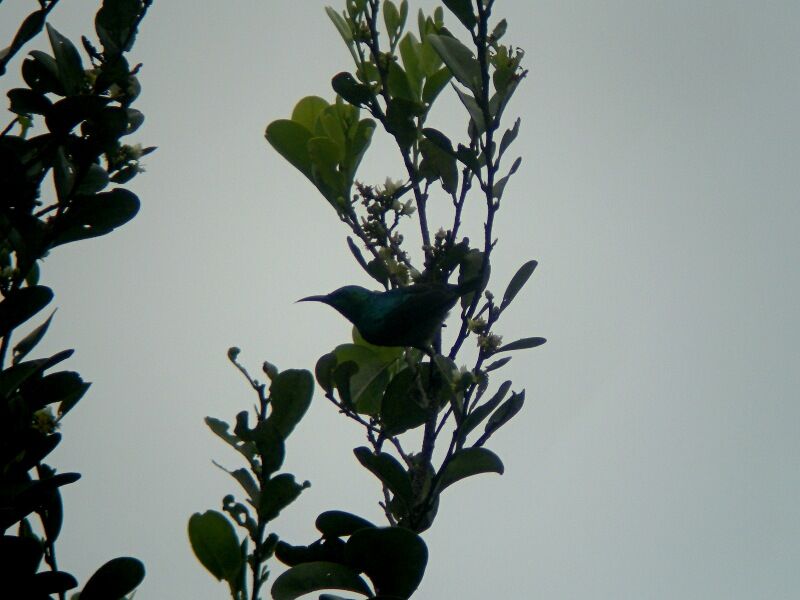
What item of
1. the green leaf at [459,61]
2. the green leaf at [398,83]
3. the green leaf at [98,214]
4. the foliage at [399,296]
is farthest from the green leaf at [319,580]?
the green leaf at [398,83]

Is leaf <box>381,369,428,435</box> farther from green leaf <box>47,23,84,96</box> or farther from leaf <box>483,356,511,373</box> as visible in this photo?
green leaf <box>47,23,84,96</box>

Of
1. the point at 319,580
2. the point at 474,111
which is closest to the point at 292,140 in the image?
the point at 474,111

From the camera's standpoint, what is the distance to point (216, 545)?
1.68m

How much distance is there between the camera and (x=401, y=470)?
172cm

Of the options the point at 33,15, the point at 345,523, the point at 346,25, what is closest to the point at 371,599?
the point at 345,523

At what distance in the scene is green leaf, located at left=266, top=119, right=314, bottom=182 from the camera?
7.16 ft

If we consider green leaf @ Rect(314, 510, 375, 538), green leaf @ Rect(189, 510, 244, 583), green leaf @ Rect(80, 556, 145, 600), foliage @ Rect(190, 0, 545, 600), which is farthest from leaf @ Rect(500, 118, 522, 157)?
green leaf @ Rect(80, 556, 145, 600)

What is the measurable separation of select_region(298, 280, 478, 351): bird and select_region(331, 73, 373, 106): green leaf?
19.9 inches

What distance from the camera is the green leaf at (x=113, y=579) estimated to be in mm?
1567

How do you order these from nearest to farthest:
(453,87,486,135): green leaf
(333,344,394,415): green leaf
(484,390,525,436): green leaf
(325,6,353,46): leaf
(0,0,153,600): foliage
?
(0,0,153,600): foliage
(484,390,525,436): green leaf
(453,87,486,135): green leaf
(333,344,394,415): green leaf
(325,6,353,46): leaf

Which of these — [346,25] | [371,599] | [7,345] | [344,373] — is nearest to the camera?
[371,599]

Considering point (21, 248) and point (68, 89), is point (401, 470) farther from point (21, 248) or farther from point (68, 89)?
point (68, 89)

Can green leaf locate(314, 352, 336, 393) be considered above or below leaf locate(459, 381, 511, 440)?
above

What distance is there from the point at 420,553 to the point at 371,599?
12cm
